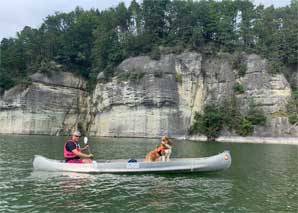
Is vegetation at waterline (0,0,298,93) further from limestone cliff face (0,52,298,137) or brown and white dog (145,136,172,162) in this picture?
brown and white dog (145,136,172,162)

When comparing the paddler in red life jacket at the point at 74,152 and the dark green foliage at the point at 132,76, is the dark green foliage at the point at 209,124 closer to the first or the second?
the dark green foliage at the point at 132,76

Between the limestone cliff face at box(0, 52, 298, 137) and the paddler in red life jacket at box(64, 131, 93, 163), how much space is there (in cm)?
4752

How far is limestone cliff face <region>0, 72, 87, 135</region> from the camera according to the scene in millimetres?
79188

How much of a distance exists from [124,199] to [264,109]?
56757mm

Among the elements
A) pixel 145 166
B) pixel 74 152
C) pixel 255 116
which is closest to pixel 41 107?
pixel 255 116

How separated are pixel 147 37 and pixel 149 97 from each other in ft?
48.8

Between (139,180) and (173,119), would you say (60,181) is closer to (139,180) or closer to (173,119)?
(139,180)

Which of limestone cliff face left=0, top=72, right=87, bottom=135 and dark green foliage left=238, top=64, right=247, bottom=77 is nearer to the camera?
dark green foliage left=238, top=64, right=247, bottom=77

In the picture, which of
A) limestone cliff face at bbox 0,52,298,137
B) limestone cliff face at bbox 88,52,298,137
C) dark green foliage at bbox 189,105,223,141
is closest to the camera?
dark green foliage at bbox 189,105,223,141

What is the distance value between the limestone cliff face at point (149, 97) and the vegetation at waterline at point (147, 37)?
2587 mm

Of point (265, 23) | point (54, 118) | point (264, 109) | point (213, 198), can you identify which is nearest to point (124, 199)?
point (213, 198)

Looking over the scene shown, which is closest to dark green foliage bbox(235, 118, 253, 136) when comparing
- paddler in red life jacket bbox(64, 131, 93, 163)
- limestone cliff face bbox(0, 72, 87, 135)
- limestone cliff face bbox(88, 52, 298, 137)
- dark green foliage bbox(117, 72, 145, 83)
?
limestone cliff face bbox(88, 52, 298, 137)

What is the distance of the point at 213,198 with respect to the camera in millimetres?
16672

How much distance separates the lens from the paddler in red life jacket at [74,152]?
22805 millimetres
